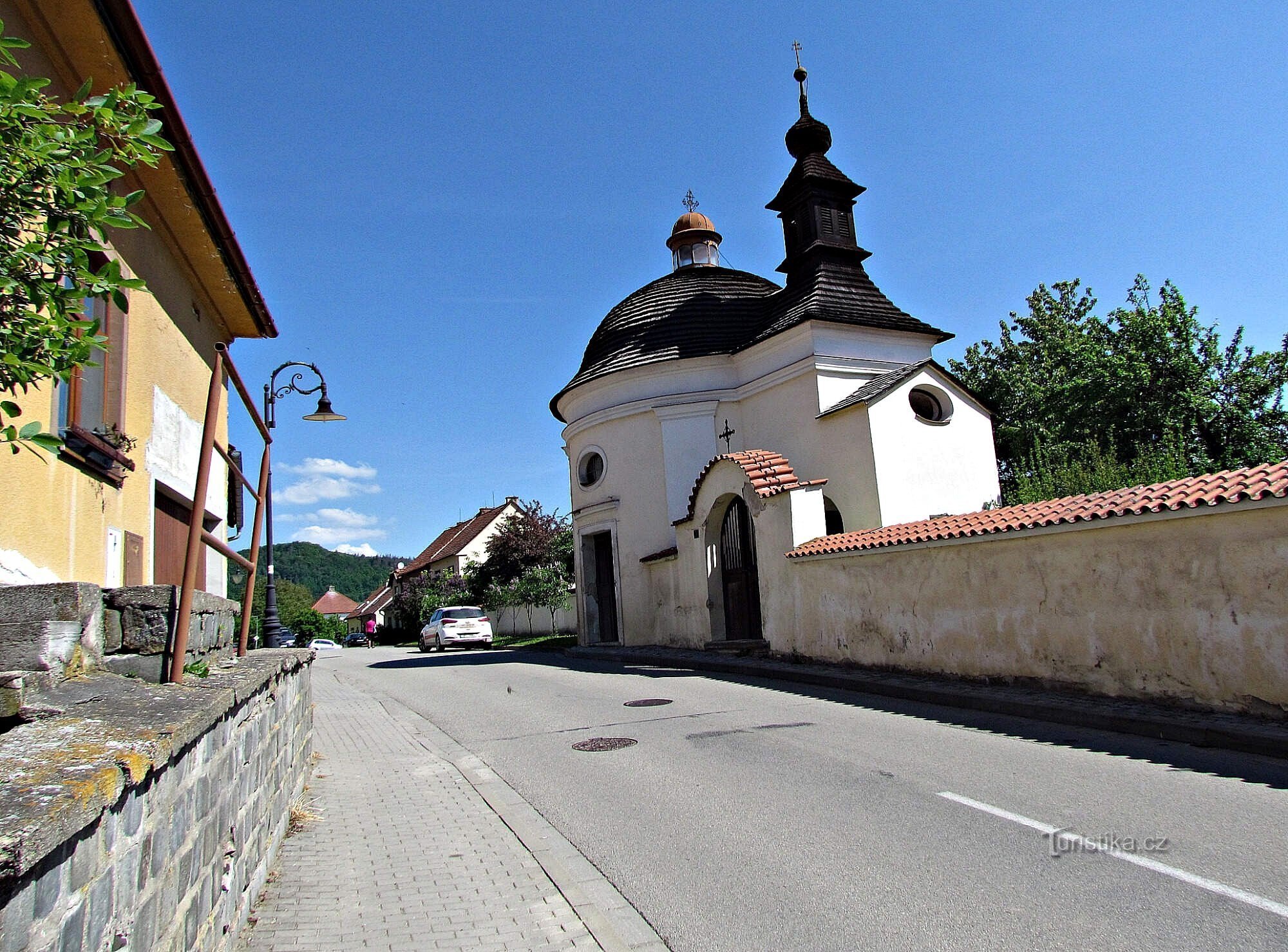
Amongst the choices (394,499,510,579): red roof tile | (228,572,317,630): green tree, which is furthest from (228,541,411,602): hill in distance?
(394,499,510,579): red roof tile

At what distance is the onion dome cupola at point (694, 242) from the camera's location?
27.8 m

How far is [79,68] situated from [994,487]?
1843cm

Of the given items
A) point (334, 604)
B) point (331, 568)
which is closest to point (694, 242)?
point (334, 604)

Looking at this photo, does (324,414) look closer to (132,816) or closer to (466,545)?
(132,816)

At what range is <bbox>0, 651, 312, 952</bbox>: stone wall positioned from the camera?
1.86m

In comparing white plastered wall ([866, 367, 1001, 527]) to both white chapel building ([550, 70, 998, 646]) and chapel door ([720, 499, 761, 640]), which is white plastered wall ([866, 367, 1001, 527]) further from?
chapel door ([720, 499, 761, 640])

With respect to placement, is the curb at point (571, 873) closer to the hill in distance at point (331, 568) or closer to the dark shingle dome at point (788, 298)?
the dark shingle dome at point (788, 298)

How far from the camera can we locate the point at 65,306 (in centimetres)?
303

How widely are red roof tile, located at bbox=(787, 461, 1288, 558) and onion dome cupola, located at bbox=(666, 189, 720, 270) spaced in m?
16.1

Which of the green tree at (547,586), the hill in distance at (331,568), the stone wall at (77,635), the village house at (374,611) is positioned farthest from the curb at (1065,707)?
the hill in distance at (331,568)

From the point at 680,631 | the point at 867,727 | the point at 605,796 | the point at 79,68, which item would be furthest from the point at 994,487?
the point at 79,68

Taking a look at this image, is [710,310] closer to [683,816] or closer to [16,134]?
[683,816]

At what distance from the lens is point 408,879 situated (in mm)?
5125

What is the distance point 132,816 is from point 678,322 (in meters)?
22.2
